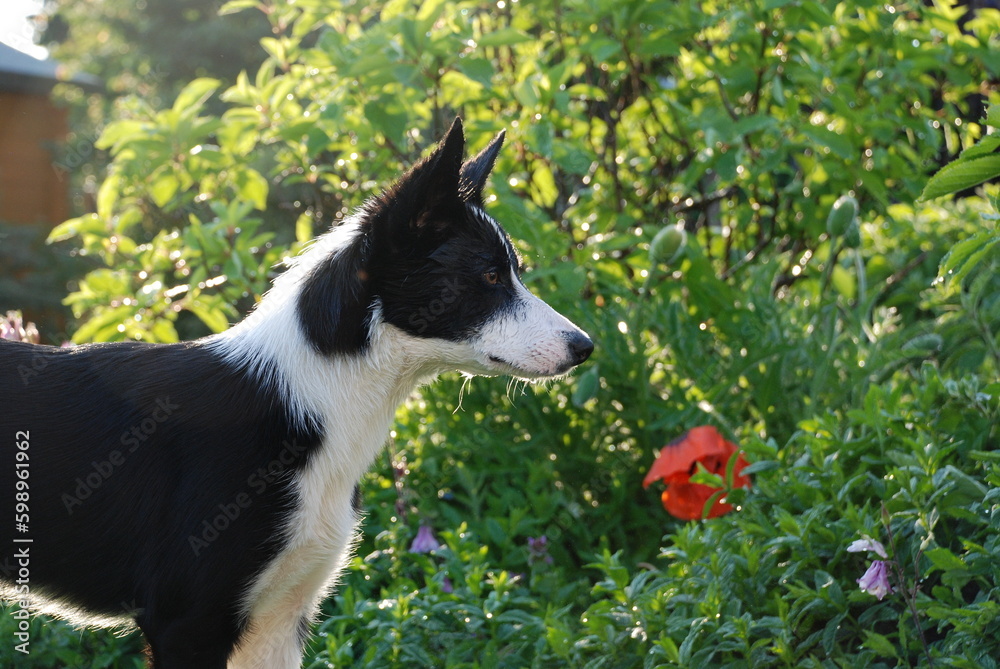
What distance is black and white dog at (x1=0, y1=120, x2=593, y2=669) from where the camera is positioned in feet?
6.48

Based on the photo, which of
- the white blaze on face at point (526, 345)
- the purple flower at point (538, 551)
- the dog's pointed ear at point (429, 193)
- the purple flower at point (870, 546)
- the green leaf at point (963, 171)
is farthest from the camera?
the purple flower at point (538, 551)

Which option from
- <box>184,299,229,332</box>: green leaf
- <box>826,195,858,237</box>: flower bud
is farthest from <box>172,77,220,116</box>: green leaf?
<box>826,195,858,237</box>: flower bud

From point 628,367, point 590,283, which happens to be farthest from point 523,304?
point 590,283

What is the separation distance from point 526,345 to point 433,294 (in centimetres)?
24

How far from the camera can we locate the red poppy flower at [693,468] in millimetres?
2803

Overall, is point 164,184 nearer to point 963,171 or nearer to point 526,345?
point 526,345

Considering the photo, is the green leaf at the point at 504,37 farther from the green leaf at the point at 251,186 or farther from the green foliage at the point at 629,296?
the green leaf at the point at 251,186

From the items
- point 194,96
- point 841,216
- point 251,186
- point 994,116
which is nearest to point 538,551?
point 841,216

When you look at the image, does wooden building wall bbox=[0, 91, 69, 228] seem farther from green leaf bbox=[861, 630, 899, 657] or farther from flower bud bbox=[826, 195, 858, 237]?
green leaf bbox=[861, 630, 899, 657]

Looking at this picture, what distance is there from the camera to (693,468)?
2984 mm

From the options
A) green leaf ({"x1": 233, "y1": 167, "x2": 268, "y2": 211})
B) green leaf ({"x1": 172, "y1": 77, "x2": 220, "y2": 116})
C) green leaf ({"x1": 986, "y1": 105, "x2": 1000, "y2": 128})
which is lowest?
green leaf ({"x1": 233, "y1": 167, "x2": 268, "y2": 211})

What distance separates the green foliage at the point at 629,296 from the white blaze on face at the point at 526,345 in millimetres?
555

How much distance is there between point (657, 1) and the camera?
327 cm

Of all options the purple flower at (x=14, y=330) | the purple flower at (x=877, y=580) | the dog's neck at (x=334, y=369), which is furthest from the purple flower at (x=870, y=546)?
the purple flower at (x=14, y=330)
